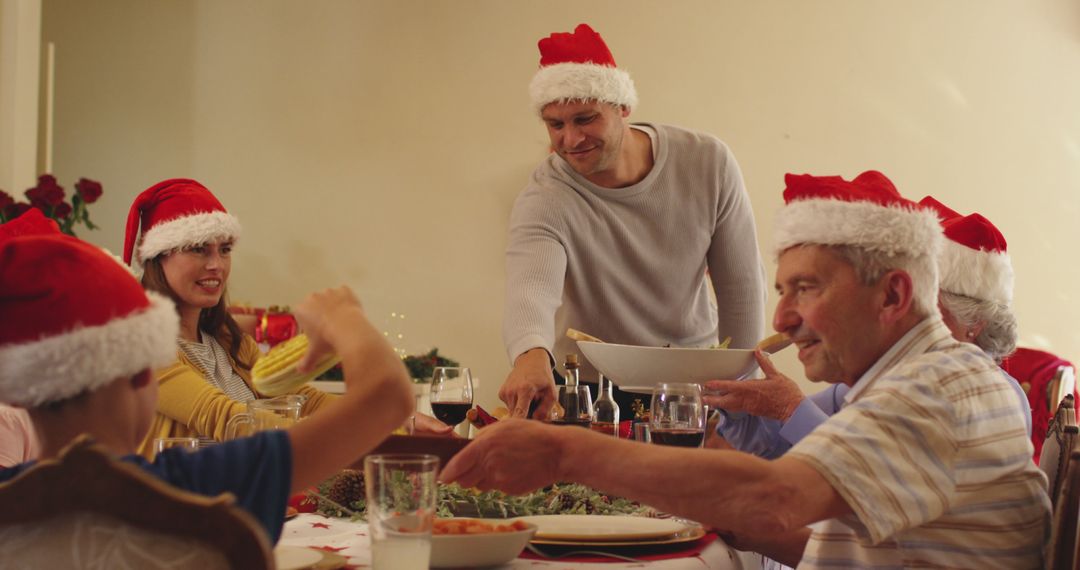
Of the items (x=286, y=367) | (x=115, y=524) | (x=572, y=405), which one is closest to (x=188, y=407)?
(x=572, y=405)

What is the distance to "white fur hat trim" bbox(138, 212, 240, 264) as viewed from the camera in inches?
113

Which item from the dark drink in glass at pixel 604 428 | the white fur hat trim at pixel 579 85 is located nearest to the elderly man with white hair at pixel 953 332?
the dark drink in glass at pixel 604 428

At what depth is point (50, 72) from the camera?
4.84m

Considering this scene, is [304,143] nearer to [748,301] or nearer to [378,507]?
[748,301]

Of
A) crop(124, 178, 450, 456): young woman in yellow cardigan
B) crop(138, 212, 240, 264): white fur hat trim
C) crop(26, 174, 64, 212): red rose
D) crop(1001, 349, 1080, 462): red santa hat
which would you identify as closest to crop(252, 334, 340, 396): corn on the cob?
crop(124, 178, 450, 456): young woman in yellow cardigan

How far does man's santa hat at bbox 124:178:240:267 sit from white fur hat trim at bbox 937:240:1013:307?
193cm

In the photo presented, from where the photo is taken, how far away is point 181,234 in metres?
2.88

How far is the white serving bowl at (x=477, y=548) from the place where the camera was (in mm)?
Answer: 1280

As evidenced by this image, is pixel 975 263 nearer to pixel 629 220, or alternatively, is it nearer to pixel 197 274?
pixel 629 220

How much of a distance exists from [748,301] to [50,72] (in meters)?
3.54

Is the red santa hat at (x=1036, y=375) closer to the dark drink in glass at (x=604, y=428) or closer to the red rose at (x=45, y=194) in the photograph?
the dark drink in glass at (x=604, y=428)

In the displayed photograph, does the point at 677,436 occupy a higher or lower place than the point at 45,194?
lower

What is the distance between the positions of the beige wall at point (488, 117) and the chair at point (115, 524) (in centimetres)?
459

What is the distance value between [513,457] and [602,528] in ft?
1.13
